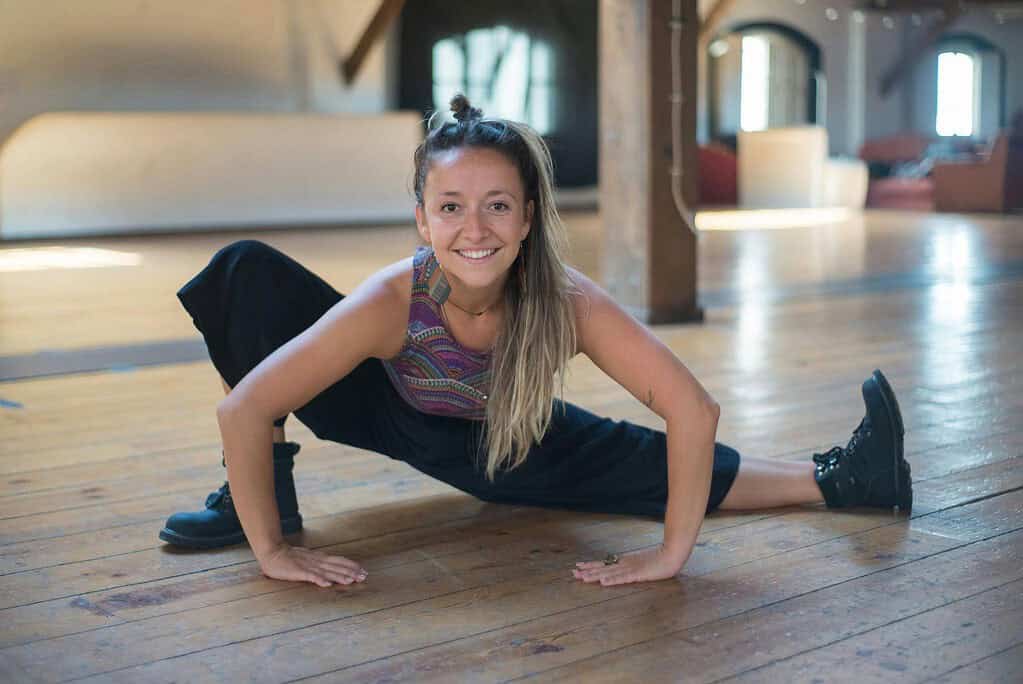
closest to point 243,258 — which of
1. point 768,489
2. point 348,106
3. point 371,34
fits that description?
point 768,489

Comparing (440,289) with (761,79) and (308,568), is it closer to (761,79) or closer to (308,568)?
(308,568)

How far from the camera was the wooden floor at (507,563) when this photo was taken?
150cm

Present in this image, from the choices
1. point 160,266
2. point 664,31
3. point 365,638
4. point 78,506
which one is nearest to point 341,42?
point 160,266

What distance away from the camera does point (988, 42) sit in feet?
59.0

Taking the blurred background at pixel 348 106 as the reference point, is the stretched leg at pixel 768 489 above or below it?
below

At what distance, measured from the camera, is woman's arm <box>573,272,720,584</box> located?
1.77 meters

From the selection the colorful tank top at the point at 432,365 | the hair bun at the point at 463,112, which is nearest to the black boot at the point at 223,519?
the colorful tank top at the point at 432,365

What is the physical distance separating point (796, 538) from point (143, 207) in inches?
345

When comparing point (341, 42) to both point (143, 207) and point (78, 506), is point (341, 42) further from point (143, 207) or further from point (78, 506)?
point (78, 506)

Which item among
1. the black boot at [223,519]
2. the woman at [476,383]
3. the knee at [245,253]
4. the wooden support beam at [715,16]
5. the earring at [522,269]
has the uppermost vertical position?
the wooden support beam at [715,16]

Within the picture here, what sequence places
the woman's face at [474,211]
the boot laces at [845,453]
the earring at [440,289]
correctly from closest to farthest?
the woman's face at [474,211]
the earring at [440,289]
the boot laces at [845,453]

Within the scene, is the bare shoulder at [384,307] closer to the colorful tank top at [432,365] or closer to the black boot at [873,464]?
the colorful tank top at [432,365]

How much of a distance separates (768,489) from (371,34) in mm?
9192

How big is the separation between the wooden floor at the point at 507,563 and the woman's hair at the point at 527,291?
24 cm
